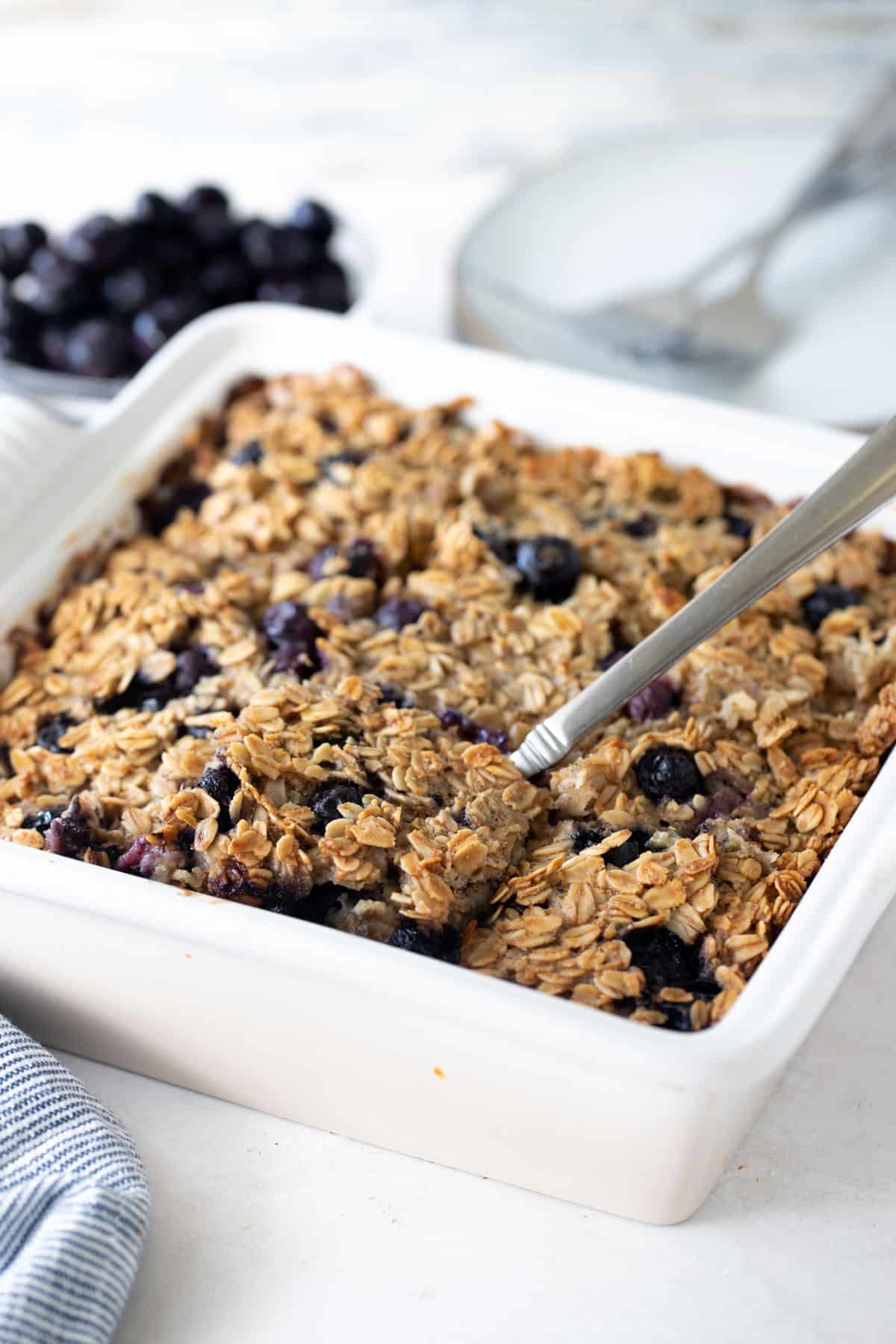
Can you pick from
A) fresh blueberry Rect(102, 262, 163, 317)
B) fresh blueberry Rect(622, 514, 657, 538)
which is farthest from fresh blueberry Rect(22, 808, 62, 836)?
fresh blueberry Rect(102, 262, 163, 317)

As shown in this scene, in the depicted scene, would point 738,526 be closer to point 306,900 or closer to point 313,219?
point 306,900

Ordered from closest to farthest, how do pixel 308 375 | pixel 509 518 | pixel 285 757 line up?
pixel 285 757, pixel 509 518, pixel 308 375

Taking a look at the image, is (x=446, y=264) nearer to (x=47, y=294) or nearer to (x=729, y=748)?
(x=47, y=294)

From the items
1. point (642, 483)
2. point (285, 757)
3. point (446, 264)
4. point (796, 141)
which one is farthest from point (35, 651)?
point (796, 141)

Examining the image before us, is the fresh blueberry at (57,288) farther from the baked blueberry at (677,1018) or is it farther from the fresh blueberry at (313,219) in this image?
the baked blueberry at (677,1018)

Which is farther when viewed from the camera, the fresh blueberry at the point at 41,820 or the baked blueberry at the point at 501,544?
the baked blueberry at the point at 501,544

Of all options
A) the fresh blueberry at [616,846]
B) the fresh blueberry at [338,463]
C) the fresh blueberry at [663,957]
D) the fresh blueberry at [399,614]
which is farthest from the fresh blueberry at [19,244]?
the fresh blueberry at [663,957]

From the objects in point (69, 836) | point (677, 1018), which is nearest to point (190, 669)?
point (69, 836)
